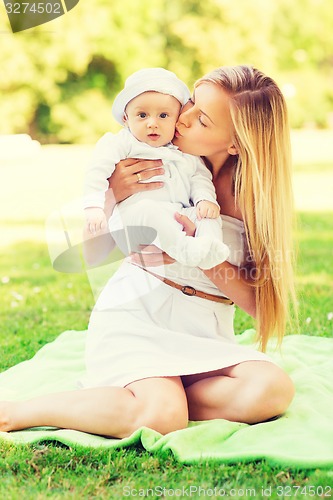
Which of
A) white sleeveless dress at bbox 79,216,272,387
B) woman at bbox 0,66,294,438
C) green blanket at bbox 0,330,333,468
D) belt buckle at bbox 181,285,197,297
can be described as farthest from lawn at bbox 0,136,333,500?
belt buckle at bbox 181,285,197,297

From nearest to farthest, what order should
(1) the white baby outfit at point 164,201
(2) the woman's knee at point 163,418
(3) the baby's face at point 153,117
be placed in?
(2) the woman's knee at point 163,418, (1) the white baby outfit at point 164,201, (3) the baby's face at point 153,117

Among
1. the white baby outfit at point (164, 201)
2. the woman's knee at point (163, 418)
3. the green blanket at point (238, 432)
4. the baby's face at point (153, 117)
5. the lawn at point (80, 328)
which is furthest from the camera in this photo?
the baby's face at point (153, 117)

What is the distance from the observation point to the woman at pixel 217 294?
8.38 feet

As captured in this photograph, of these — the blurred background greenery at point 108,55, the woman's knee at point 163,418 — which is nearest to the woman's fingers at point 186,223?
the woman's knee at point 163,418

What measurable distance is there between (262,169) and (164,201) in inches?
14.1

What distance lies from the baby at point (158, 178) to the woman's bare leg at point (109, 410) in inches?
17.1

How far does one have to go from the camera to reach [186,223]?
2625mm

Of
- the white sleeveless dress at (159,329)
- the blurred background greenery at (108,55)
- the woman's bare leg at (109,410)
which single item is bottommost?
the woman's bare leg at (109,410)

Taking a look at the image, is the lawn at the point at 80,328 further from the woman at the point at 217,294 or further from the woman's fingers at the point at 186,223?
the woman's fingers at the point at 186,223

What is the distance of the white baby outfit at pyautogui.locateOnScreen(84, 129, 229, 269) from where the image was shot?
8.35 ft

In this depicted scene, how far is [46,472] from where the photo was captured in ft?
7.11

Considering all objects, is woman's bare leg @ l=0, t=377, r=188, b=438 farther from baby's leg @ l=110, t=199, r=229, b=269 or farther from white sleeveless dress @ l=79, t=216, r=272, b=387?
baby's leg @ l=110, t=199, r=229, b=269

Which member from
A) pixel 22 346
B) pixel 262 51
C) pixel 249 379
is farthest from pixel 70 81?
pixel 249 379

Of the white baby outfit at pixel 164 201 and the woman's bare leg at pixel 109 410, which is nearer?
the woman's bare leg at pixel 109 410
